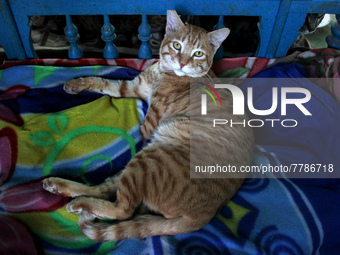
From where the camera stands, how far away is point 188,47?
188 cm

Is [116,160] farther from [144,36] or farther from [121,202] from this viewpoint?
[144,36]

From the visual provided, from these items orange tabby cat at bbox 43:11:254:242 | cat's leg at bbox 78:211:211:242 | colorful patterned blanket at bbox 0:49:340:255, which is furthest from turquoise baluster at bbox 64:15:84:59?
cat's leg at bbox 78:211:211:242

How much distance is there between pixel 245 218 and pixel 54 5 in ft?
6.32

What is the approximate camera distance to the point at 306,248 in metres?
1.44

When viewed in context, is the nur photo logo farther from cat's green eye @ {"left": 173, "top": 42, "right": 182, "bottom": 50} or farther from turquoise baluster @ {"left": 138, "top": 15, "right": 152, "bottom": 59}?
turquoise baluster @ {"left": 138, "top": 15, "right": 152, "bottom": 59}

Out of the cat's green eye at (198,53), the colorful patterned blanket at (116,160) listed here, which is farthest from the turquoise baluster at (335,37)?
the cat's green eye at (198,53)

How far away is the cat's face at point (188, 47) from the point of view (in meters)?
1.88

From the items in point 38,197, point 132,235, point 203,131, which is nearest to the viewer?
point 132,235

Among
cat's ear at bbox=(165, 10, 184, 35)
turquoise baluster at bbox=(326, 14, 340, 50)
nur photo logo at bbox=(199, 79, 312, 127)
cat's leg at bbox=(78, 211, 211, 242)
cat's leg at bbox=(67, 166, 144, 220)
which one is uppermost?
cat's ear at bbox=(165, 10, 184, 35)

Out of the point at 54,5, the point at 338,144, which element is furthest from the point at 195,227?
the point at 54,5

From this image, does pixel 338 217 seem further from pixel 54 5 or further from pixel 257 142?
pixel 54 5

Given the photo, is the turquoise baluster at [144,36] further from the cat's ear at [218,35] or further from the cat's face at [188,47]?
the cat's ear at [218,35]

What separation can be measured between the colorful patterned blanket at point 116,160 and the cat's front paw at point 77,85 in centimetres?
5

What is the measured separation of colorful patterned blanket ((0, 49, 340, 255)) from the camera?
143 cm
